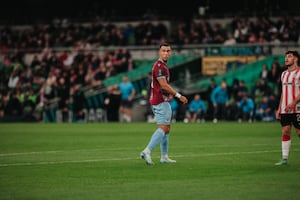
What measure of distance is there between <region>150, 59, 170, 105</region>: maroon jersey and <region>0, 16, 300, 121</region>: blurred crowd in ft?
69.0

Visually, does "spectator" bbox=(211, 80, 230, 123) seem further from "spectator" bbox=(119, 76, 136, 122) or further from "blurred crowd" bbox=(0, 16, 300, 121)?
"spectator" bbox=(119, 76, 136, 122)

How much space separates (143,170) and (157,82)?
2.03m

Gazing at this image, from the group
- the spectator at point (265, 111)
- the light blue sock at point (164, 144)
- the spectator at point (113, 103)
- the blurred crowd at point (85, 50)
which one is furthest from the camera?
the blurred crowd at point (85, 50)

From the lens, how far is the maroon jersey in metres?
14.6

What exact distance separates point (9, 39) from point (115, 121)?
1224 centimetres

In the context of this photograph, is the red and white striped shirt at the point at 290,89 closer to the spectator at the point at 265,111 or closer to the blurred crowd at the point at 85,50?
the spectator at the point at 265,111

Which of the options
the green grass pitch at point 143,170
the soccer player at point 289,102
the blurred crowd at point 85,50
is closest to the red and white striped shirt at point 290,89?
the soccer player at point 289,102

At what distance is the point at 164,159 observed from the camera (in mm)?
14992

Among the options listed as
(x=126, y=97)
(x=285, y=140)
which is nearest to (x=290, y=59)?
(x=285, y=140)

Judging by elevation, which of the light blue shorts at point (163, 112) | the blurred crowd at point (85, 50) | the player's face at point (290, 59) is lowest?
the light blue shorts at point (163, 112)

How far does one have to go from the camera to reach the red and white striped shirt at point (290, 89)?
47.2ft

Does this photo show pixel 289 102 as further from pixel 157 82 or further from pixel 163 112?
pixel 157 82

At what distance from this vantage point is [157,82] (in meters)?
14.7

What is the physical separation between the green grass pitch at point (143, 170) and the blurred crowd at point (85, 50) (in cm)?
1577
